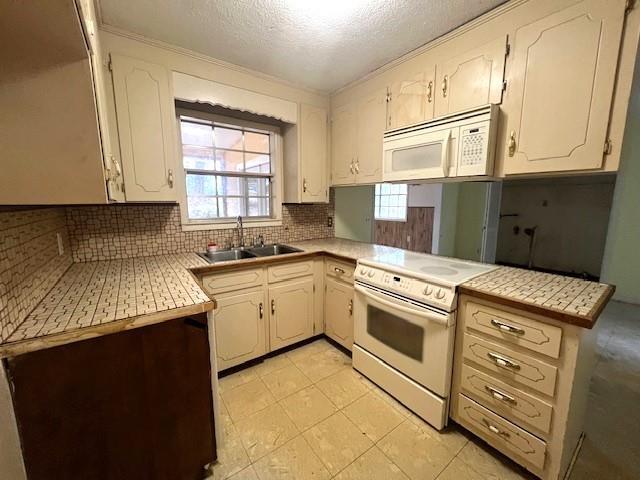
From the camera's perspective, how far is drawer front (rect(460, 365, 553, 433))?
1.17 meters

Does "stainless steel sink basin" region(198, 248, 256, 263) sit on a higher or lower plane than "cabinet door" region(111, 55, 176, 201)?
lower

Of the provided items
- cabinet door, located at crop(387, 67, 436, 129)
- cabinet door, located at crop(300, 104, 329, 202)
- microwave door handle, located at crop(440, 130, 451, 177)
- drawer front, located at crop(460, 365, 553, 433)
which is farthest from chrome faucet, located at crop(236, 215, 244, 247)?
drawer front, located at crop(460, 365, 553, 433)

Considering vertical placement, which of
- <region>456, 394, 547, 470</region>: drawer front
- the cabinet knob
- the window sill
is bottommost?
<region>456, 394, 547, 470</region>: drawer front

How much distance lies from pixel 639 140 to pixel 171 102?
5051 mm

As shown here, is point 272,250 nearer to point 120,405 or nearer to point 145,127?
point 145,127

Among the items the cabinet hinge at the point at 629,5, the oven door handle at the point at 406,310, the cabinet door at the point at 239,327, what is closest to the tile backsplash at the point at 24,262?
the cabinet door at the point at 239,327

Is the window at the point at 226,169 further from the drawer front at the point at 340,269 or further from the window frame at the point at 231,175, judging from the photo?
the drawer front at the point at 340,269

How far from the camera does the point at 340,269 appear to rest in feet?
7.24

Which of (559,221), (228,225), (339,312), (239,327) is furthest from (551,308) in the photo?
(559,221)

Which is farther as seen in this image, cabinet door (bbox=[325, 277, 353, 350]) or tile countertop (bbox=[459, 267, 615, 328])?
cabinet door (bbox=[325, 277, 353, 350])

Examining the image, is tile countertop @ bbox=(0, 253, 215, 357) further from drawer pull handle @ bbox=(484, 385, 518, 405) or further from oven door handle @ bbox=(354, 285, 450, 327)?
drawer pull handle @ bbox=(484, 385, 518, 405)

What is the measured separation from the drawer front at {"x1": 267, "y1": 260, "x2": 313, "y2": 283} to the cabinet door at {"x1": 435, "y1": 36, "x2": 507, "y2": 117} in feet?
5.04

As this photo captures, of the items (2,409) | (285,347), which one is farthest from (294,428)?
(2,409)

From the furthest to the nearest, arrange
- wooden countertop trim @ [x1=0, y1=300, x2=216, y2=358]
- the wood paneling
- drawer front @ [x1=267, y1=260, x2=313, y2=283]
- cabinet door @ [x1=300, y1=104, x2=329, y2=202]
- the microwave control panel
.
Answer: the wood paneling
cabinet door @ [x1=300, y1=104, x2=329, y2=202]
drawer front @ [x1=267, y1=260, x2=313, y2=283]
the microwave control panel
wooden countertop trim @ [x1=0, y1=300, x2=216, y2=358]
